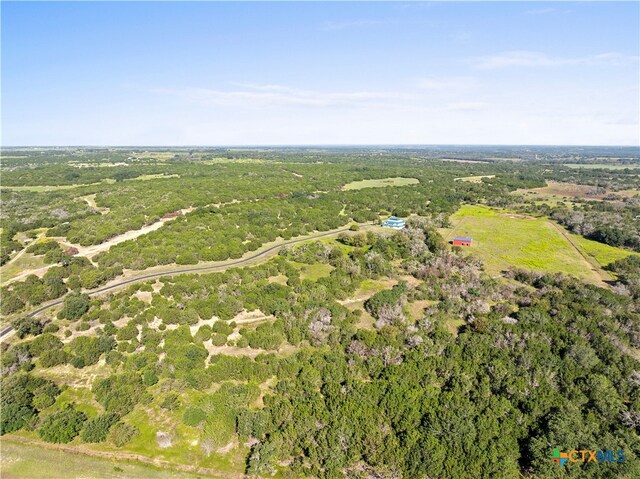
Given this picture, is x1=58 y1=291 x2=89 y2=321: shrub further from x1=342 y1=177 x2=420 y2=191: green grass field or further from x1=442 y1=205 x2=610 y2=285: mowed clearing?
x1=342 y1=177 x2=420 y2=191: green grass field

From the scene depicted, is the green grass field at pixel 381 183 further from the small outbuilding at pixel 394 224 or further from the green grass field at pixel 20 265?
the green grass field at pixel 20 265

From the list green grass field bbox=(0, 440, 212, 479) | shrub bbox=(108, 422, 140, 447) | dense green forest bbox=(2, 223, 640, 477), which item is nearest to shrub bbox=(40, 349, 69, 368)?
dense green forest bbox=(2, 223, 640, 477)

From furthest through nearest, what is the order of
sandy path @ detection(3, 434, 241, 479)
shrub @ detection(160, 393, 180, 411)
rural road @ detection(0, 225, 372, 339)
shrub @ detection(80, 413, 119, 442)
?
rural road @ detection(0, 225, 372, 339) < shrub @ detection(160, 393, 180, 411) < shrub @ detection(80, 413, 119, 442) < sandy path @ detection(3, 434, 241, 479)

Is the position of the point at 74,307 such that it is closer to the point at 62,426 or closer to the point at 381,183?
the point at 62,426

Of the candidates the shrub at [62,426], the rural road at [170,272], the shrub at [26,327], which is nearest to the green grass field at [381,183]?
the rural road at [170,272]

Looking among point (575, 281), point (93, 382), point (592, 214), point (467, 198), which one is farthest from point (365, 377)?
point (467, 198)

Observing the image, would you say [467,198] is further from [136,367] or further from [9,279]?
[9,279]
